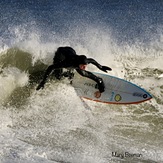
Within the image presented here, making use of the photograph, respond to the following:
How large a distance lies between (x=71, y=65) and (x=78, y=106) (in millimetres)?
1363

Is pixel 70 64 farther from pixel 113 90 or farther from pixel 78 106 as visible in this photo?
pixel 113 90

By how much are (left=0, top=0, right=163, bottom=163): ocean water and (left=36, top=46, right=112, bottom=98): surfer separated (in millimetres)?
425

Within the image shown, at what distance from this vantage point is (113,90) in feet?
30.5

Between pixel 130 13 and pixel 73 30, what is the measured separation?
3404 millimetres

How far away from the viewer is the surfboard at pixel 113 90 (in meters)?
9.09

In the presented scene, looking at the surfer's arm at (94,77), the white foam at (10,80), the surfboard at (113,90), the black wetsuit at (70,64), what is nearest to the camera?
the black wetsuit at (70,64)

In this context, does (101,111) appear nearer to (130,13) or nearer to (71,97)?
(71,97)

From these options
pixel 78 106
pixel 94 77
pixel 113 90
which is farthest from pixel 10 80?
pixel 113 90

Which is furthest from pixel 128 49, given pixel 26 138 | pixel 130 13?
pixel 26 138

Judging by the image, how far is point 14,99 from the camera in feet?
30.9

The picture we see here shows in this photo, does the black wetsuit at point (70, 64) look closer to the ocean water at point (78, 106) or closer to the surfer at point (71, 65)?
the surfer at point (71, 65)

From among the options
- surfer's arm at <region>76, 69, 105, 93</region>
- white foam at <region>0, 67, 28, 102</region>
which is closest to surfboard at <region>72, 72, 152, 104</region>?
surfer's arm at <region>76, 69, 105, 93</region>

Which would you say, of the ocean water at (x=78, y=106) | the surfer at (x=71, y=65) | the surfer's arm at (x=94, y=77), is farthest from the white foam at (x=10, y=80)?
the surfer's arm at (x=94, y=77)

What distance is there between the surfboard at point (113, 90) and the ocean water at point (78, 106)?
0.18m
